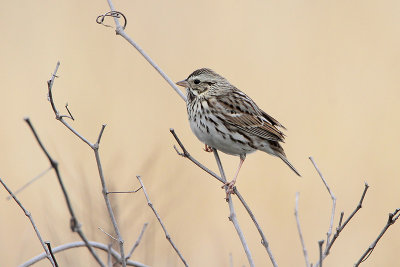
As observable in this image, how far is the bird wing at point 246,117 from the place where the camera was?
185 inches

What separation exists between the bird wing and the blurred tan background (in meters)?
1.02

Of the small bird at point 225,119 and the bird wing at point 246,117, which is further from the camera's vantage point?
the bird wing at point 246,117

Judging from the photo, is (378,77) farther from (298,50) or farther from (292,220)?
(292,220)

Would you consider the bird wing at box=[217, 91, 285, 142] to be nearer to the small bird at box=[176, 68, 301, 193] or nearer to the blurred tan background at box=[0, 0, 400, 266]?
the small bird at box=[176, 68, 301, 193]

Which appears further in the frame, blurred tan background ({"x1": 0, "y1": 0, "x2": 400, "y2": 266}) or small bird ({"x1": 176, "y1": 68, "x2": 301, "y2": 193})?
blurred tan background ({"x1": 0, "y1": 0, "x2": 400, "y2": 266})

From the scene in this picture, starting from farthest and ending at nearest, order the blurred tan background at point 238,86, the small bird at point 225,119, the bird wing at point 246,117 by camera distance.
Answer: the blurred tan background at point 238,86, the bird wing at point 246,117, the small bird at point 225,119

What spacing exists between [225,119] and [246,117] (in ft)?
0.77

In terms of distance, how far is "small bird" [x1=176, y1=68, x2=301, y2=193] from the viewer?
4508 mm

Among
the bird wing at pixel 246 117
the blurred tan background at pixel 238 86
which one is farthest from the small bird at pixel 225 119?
the blurred tan background at pixel 238 86

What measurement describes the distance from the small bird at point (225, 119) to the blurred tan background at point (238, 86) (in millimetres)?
1015

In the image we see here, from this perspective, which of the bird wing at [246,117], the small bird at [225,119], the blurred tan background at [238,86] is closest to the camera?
the small bird at [225,119]

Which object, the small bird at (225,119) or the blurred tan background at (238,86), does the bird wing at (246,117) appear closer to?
the small bird at (225,119)

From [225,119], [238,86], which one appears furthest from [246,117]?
[238,86]

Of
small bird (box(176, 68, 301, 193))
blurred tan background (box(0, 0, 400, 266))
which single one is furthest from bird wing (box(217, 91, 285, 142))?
blurred tan background (box(0, 0, 400, 266))
